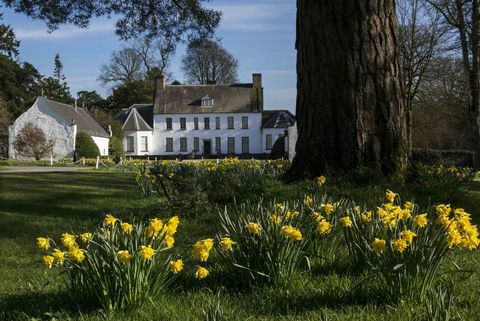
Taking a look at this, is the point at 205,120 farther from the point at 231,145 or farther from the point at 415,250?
the point at 415,250

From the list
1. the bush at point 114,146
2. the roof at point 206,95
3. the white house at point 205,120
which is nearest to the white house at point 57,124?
the bush at point 114,146

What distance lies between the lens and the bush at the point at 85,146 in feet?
157

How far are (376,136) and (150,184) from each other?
5772 millimetres

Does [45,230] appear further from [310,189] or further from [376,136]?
[376,136]

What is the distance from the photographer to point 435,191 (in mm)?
6328

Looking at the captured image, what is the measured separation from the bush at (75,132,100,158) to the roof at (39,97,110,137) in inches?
130

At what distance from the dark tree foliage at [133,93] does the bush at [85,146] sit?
2492 cm

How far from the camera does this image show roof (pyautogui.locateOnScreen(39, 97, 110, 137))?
52938 millimetres

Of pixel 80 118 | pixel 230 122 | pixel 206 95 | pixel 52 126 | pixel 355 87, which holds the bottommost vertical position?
pixel 355 87

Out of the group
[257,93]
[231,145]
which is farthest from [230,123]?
[257,93]

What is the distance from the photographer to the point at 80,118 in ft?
182

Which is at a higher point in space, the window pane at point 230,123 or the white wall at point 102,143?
the window pane at point 230,123

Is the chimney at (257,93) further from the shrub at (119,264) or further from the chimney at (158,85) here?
the shrub at (119,264)

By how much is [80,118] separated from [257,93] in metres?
21.5
